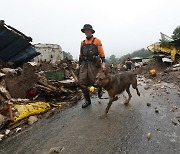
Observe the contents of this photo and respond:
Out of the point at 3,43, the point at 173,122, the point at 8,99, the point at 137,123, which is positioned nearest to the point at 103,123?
the point at 137,123

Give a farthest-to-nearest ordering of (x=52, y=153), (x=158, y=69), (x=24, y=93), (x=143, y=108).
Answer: (x=158, y=69) < (x=24, y=93) < (x=143, y=108) < (x=52, y=153)

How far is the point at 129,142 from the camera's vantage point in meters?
3.60

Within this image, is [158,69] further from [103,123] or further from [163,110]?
[103,123]

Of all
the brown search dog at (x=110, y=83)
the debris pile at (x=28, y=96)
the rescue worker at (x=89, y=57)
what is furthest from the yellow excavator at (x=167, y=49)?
the brown search dog at (x=110, y=83)

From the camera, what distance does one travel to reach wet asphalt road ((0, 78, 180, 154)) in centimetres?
344

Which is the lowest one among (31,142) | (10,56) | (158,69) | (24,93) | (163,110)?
(158,69)

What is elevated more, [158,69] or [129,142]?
[129,142]

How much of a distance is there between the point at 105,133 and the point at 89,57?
2.67m

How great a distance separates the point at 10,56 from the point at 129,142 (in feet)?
21.5

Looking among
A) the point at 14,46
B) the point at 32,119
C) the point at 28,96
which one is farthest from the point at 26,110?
the point at 14,46

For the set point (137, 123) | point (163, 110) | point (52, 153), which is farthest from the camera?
point (163, 110)

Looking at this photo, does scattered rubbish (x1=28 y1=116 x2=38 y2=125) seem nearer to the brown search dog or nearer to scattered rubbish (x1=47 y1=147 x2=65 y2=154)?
the brown search dog

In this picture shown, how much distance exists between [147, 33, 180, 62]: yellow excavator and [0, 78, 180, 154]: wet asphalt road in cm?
1149

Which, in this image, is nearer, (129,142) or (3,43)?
(129,142)
